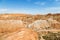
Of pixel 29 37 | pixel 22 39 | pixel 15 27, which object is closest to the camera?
pixel 22 39

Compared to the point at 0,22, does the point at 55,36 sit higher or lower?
lower

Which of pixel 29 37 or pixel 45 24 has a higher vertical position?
pixel 29 37

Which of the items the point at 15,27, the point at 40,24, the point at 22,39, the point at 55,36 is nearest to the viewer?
the point at 22,39

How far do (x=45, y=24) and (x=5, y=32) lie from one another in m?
17.5

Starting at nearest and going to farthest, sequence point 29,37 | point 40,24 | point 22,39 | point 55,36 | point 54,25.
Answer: point 22,39, point 29,37, point 55,36, point 40,24, point 54,25

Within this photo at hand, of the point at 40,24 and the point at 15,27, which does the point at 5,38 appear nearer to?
the point at 15,27

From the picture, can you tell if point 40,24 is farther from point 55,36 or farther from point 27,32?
point 27,32

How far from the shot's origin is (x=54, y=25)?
2478 centimetres

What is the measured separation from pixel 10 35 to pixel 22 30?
66 centimetres

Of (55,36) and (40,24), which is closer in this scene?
(55,36)

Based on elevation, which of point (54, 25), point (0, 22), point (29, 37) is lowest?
point (54, 25)

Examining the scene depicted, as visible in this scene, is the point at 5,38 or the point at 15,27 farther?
the point at 15,27

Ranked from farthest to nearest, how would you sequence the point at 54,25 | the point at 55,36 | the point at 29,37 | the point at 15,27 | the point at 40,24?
the point at 54,25 < the point at 40,24 < the point at 55,36 < the point at 15,27 < the point at 29,37

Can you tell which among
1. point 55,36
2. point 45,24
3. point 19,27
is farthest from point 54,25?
point 19,27
